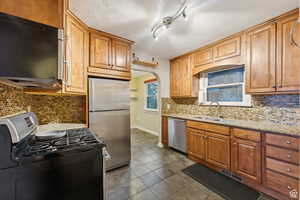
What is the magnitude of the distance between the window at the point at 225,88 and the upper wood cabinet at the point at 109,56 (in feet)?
6.03

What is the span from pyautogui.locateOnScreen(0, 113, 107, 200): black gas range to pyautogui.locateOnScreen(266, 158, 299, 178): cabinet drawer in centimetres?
199

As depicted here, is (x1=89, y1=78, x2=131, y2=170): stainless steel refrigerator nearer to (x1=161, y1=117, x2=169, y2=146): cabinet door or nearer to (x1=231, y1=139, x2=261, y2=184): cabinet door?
(x1=161, y1=117, x2=169, y2=146): cabinet door

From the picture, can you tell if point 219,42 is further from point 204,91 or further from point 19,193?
point 19,193

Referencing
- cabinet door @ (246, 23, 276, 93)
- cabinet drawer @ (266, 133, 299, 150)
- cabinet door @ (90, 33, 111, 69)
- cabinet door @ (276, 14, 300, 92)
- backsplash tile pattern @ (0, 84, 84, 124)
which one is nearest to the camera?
backsplash tile pattern @ (0, 84, 84, 124)

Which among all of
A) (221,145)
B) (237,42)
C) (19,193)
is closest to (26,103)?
(19,193)

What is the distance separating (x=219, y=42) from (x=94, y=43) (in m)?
2.24

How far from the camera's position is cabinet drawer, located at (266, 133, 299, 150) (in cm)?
143

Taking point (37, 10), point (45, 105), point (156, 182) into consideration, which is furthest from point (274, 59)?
point (45, 105)

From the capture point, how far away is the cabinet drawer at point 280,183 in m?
1.46

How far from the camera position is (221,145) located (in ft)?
6.91

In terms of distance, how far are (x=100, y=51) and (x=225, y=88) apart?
2.53 metres

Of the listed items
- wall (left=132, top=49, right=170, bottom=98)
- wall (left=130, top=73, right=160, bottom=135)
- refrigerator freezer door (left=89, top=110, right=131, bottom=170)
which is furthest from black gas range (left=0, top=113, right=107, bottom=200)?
wall (left=130, top=73, right=160, bottom=135)

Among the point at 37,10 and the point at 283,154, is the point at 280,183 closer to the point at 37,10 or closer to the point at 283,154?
the point at 283,154

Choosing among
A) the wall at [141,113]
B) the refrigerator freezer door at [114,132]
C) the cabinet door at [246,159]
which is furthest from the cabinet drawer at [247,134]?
the wall at [141,113]
